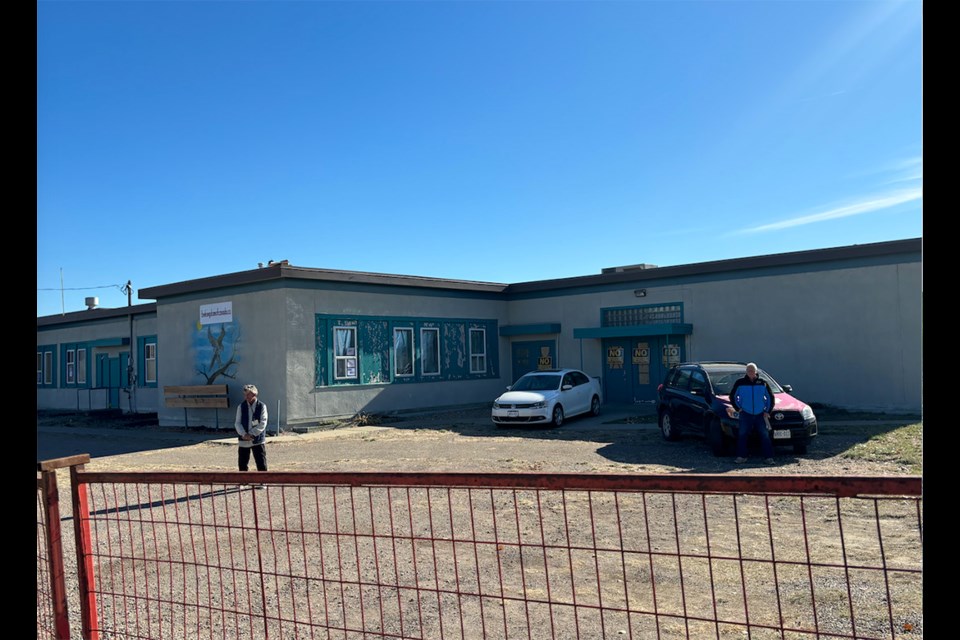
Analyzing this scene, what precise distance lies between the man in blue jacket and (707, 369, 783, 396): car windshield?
1.30 meters

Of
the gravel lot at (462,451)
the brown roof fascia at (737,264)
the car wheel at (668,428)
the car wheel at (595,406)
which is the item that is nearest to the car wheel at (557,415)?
the gravel lot at (462,451)

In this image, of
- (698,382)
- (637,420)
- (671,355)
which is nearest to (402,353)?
(637,420)

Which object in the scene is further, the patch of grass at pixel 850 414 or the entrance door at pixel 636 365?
the entrance door at pixel 636 365

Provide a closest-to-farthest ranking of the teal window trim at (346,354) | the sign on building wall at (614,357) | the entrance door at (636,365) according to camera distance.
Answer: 1. the teal window trim at (346,354)
2. the entrance door at (636,365)
3. the sign on building wall at (614,357)

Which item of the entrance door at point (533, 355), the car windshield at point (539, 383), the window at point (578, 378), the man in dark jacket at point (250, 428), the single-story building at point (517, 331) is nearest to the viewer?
the man in dark jacket at point (250, 428)

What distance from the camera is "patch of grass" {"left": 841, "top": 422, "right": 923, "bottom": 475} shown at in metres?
11.9

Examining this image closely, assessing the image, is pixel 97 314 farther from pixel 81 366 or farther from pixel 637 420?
pixel 637 420

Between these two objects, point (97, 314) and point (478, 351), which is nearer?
point (478, 351)

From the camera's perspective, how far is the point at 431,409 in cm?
2448

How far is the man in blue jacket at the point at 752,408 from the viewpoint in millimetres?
12266

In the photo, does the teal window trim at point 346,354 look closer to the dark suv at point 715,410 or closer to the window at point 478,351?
the window at point 478,351

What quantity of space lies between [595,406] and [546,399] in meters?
3.09

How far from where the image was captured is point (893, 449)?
13.1m

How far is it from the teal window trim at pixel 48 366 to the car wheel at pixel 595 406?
2591 cm
